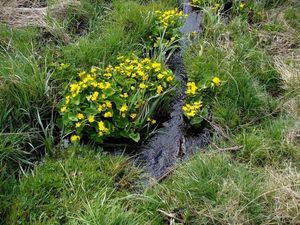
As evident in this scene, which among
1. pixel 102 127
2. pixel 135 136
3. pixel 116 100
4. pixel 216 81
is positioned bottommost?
pixel 135 136

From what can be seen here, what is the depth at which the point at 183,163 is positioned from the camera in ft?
12.2

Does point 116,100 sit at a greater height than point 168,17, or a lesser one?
lesser

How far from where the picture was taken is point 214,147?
3.84 meters

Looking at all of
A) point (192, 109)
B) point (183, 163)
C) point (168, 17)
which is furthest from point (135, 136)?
point (168, 17)

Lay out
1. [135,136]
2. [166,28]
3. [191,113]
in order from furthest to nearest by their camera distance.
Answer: [166,28], [191,113], [135,136]

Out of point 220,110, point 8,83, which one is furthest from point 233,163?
point 8,83

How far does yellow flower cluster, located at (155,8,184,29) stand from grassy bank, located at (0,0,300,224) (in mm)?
239

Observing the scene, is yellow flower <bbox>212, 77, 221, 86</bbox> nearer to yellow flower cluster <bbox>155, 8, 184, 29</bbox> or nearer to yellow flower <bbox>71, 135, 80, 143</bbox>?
yellow flower cluster <bbox>155, 8, 184, 29</bbox>

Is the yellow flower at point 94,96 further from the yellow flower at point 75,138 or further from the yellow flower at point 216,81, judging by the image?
the yellow flower at point 216,81

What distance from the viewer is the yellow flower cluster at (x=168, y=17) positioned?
16.6ft

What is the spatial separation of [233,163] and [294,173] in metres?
0.52

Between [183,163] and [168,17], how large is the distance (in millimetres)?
2174

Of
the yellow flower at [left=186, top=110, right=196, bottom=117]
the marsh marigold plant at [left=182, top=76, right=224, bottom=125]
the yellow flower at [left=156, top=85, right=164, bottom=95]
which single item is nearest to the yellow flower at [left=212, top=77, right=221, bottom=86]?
the marsh marigold plant at [left=182, top=76, right=224, bottom=125]

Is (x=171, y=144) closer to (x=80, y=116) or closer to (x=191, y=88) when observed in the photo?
(x=191, y=88)
